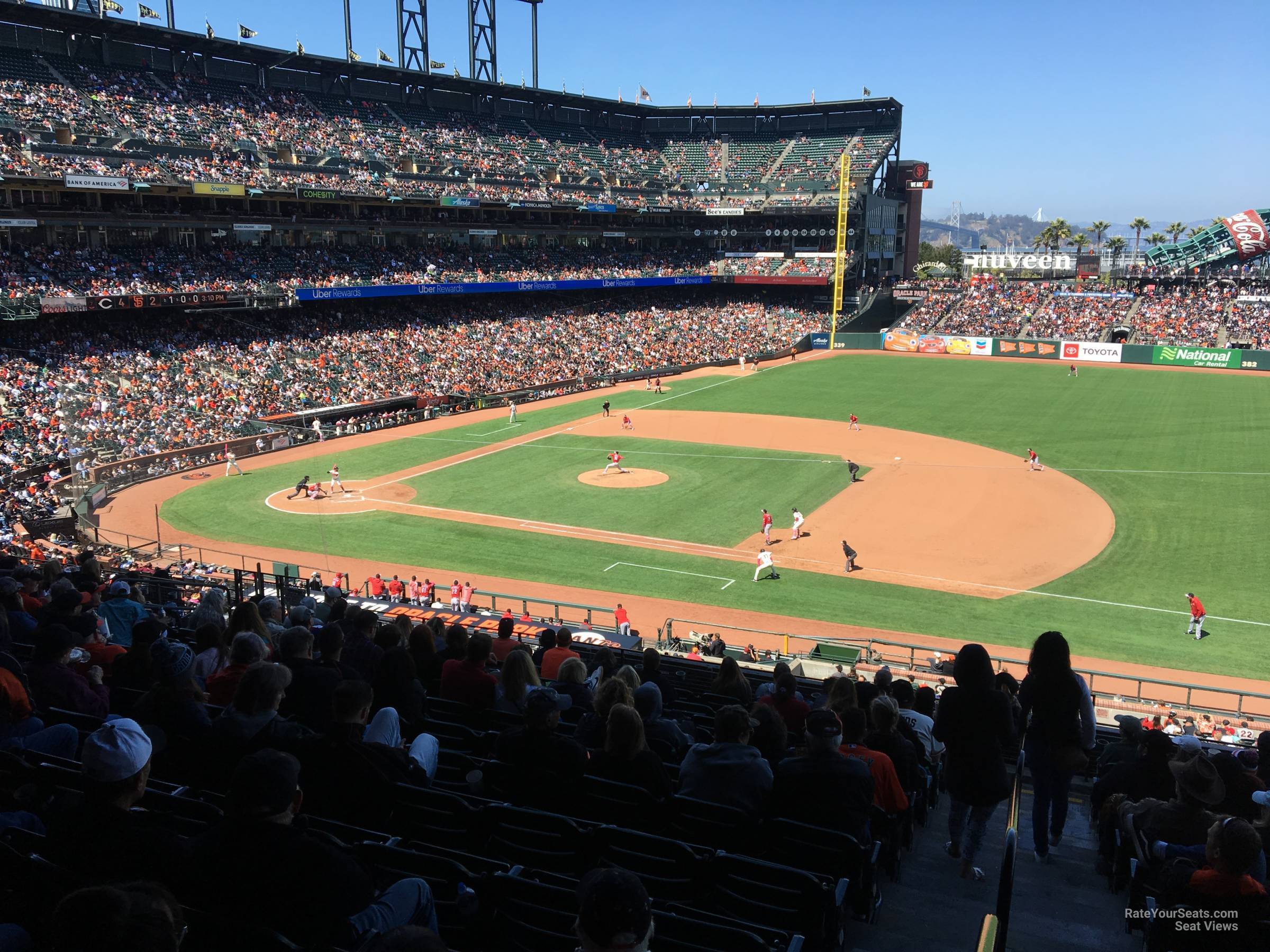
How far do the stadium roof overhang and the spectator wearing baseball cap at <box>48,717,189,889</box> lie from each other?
65748mm

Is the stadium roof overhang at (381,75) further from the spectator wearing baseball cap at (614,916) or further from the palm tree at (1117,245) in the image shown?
the spectator wearing baseball cap at (614,916)

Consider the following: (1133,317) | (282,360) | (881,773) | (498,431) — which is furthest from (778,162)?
(881,773)

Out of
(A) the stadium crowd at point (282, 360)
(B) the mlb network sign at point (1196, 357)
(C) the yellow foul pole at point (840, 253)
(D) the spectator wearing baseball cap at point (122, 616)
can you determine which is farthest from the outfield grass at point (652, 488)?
(B) the mlb network sign at point (1196, 357)

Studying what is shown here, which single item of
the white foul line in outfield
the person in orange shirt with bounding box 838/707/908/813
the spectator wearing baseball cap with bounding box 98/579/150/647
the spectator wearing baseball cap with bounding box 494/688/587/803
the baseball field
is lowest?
the white foul line in outfield

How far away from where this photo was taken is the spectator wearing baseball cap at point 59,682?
678 cm

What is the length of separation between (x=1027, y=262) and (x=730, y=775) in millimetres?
106936

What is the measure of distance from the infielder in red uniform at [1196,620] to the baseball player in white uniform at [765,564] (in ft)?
34.1

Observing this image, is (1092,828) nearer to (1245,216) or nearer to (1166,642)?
(1166,642)

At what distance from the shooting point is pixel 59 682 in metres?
6.81

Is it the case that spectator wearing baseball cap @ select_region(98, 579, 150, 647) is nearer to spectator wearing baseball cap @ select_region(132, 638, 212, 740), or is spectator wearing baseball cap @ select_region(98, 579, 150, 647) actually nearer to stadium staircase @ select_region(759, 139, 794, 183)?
Result: spectator wearing baseball cap @ select_region(132, 638, 212, 740)

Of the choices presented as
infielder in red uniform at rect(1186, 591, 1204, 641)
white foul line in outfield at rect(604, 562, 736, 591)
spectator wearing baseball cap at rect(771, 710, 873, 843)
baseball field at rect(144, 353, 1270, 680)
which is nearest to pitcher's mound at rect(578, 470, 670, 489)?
baseball field at rect(144, 353, 1270, 680)

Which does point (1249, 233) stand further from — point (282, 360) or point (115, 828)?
point (115, 828)

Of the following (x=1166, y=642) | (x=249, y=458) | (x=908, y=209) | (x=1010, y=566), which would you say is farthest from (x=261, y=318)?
(x=908, y=209)

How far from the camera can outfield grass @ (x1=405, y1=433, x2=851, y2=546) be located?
1265 inches
